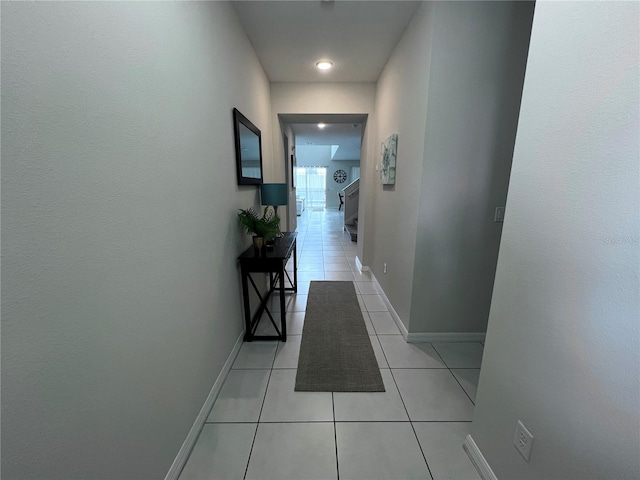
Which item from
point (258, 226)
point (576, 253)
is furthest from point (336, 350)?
point (576, 253)

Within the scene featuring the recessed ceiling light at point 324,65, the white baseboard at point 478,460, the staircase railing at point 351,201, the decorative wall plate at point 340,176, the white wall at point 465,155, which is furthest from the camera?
the decorative wall plate at point 340,176

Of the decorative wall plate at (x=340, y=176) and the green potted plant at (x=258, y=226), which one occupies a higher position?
the decorative wall plate at (x=340, y=176)

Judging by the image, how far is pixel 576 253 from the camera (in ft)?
2.56

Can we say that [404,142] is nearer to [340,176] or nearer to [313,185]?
[340,176]

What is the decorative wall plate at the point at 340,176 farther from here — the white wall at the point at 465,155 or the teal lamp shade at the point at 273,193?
the white wall at the point at 465,155

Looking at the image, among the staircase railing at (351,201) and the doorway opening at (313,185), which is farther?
the doorway opening at (313,185)

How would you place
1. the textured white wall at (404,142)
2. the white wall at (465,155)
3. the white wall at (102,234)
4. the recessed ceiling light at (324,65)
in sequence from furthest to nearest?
the recessed ceiling light at (324,65) → the textured white wall at (404,142) → the white wall at (465,155) → the white wall at (102,234)

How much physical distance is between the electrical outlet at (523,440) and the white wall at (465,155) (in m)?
1.17

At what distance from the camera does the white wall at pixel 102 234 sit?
574 millimetres

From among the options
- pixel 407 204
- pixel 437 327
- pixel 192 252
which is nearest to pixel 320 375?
pixel 437 327

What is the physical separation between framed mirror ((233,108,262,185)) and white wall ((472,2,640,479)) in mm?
1769

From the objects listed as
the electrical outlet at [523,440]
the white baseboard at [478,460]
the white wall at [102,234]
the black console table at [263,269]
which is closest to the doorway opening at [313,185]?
the black console table at [263,269]

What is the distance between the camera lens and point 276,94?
336 centimetres

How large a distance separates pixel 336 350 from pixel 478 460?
1106 millimetres
